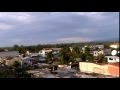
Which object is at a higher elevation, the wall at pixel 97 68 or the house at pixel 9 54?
the house at pixel 9 54

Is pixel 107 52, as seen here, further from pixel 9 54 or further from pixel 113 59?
pixel 9 54

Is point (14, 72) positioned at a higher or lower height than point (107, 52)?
lower

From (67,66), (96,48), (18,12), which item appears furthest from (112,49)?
(18,12)

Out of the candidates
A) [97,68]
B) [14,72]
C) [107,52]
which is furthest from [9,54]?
[107,52]

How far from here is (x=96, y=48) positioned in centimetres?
372

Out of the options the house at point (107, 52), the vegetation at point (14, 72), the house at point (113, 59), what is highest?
the house at point (107, 52)

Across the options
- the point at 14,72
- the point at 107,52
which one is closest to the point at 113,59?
the point at 107,52

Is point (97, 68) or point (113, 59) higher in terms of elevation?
point (113, 59)

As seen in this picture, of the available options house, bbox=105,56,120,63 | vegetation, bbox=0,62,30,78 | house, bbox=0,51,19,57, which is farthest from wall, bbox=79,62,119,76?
house, bbox=0,51,19,57

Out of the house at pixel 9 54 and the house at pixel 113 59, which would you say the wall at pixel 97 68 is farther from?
the house at pixel 9 54

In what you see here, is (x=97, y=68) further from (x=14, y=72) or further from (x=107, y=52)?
(x=14, y=72)

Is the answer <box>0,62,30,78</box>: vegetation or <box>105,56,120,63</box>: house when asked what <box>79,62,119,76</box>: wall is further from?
<box>0,62,30,78</box>: vegetation

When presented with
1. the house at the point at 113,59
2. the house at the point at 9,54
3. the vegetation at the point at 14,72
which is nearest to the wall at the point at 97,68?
the house at the point at 113,59
